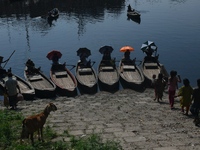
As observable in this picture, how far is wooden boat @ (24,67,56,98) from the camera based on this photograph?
75.6 feet

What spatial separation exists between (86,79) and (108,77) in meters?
Result: 1.93

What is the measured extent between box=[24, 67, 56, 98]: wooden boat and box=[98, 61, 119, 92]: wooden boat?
407 cm

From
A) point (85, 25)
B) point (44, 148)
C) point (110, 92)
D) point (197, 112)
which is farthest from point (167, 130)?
point (85, 25)

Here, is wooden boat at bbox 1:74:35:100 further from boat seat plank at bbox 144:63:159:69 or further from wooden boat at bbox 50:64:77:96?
boat seat plank at bbox 144:63:159:69

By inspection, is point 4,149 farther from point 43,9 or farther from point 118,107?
point 43,9

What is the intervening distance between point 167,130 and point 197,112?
2248 millimetres

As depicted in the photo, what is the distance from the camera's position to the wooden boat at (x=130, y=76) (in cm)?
2466

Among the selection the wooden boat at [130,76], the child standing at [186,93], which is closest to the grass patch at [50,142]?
the child standing at [186,93]

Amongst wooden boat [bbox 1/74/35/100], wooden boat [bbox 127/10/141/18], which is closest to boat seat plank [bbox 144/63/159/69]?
wooden boat [bbox 1/74/35/100]

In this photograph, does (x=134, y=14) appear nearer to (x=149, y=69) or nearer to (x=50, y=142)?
(x=149, y=69)

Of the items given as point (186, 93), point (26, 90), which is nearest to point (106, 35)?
point (26, 90)

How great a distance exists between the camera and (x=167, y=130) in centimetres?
1111

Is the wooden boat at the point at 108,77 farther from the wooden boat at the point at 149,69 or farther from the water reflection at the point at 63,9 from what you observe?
the water reflection at the point at 63,9

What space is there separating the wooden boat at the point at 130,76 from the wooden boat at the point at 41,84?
19.6 ft
